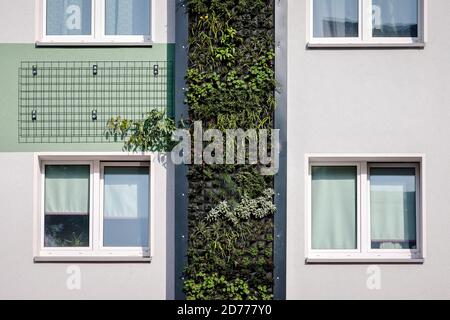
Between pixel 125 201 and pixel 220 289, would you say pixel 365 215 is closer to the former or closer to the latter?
pixel 220 289

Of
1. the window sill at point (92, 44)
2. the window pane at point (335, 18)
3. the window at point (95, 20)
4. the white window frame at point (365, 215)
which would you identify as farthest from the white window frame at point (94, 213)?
the window pane at point (335, 18)

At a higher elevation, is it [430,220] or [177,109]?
[177,109]

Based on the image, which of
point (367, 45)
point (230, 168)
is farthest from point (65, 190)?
point (367, 45)

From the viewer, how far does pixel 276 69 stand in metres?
12.5

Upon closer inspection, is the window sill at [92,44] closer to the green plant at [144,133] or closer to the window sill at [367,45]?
the green plant at [144,133]

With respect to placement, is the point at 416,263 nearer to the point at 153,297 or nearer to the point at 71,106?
the point at 153,297

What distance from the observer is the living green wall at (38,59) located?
12727mm

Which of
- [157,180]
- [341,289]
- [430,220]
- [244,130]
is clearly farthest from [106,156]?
[430,220]

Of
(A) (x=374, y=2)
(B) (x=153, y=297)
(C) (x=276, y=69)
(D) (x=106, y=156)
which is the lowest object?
(B) (x=153, y=297)

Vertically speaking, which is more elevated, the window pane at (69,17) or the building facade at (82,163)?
the window pane at (69,17)

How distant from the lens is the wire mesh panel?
12.7 metres

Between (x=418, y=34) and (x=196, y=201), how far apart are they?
3697 millimetres

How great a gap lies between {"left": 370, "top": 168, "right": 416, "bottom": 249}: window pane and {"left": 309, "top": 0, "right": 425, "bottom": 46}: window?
180 cm

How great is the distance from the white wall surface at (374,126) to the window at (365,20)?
0.24 m
